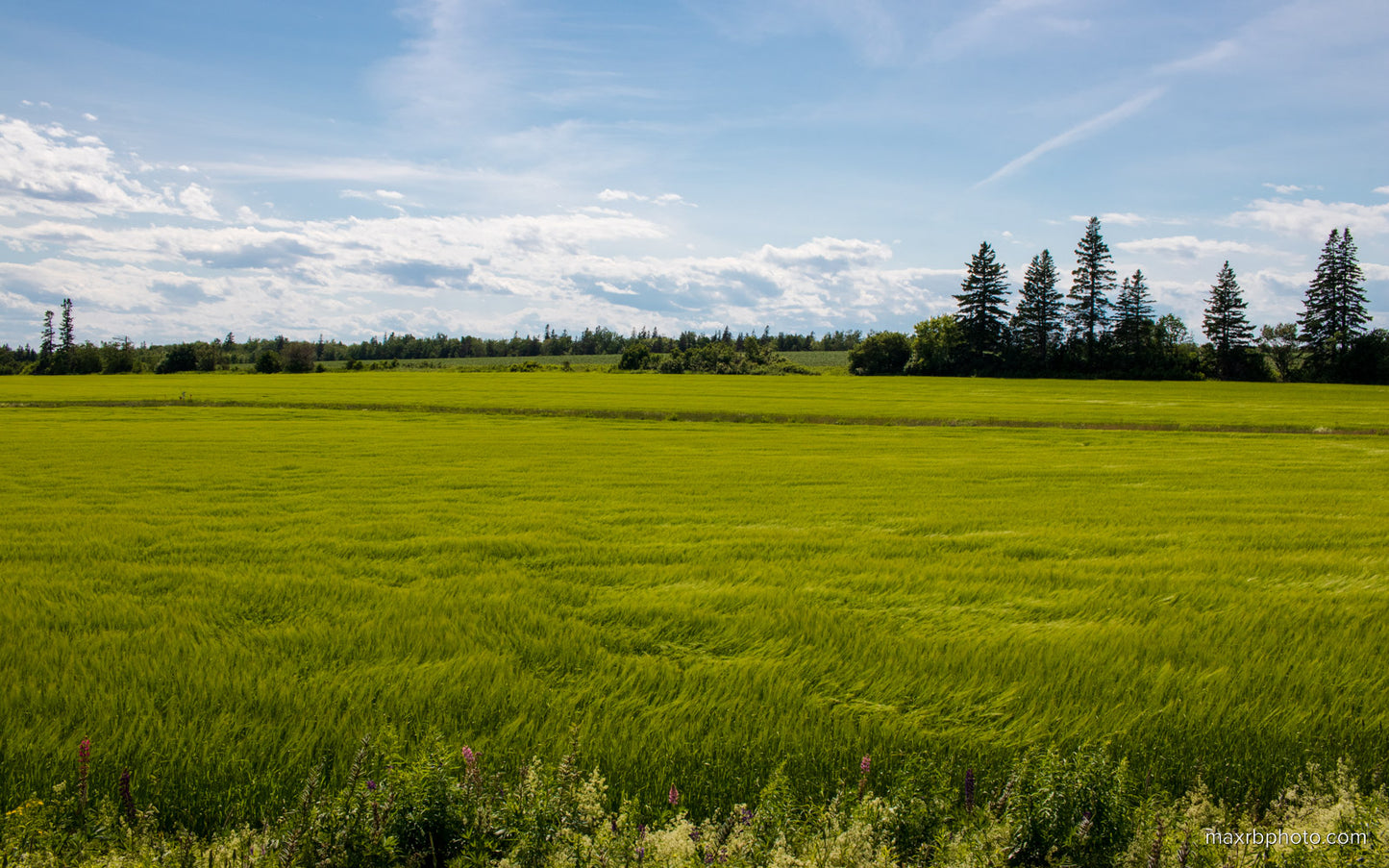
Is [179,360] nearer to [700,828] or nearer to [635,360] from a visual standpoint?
[635,360]

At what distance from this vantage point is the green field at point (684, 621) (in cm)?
423

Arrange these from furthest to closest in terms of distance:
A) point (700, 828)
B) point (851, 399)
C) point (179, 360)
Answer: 1. point (179, 360)
2. point (851, 399)
3. point (700, 828)

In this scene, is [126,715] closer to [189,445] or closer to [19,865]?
[19,865]

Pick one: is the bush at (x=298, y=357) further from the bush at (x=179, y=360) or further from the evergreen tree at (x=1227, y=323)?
the evergreen tree at (x=1227, y=323)

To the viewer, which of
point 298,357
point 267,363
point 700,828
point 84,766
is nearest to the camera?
point 700,828

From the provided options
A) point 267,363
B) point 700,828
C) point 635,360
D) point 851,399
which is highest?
point 635,360

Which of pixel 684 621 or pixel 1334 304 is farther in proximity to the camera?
pixel 1334 304

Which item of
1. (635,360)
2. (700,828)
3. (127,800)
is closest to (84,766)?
(127,800)

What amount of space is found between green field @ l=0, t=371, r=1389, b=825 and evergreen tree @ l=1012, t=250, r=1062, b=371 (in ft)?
281

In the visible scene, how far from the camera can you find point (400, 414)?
1522 inches

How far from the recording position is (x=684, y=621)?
20.8 ft

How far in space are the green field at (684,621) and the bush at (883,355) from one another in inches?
3395

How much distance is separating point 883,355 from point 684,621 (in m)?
101

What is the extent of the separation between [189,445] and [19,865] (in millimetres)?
24216
